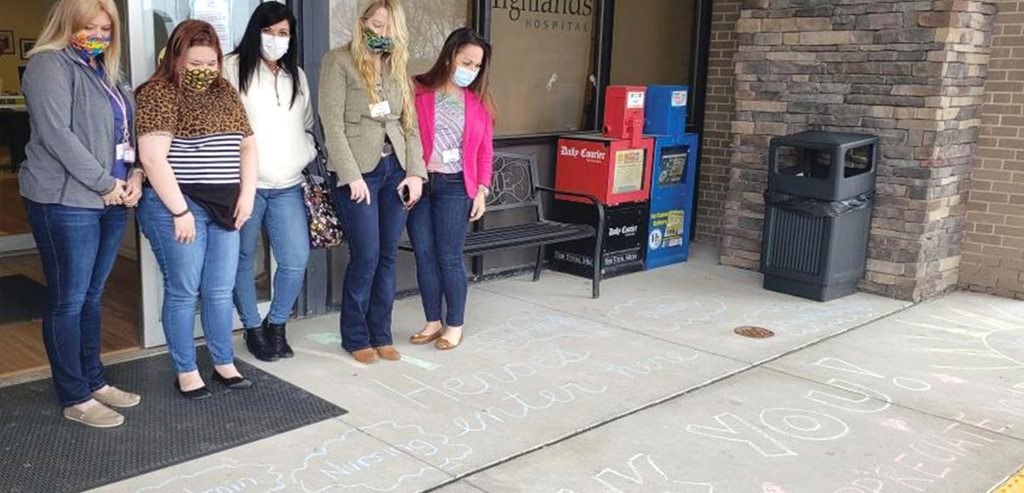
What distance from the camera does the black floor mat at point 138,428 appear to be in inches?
122

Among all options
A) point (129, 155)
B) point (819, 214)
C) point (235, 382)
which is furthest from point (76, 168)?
point (819, 214)

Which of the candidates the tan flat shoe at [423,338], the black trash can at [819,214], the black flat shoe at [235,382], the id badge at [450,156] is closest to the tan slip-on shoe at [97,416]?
the black flat shoe at [235,382]

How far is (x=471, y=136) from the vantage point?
14.1 ft

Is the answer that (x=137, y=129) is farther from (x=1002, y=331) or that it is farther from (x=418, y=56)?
(x=1002, y=331)

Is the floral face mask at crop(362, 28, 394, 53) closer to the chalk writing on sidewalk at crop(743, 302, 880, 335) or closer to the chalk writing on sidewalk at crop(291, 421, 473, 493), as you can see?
the chalk writing on sidewalk at crop(291, 421, 473, 493)

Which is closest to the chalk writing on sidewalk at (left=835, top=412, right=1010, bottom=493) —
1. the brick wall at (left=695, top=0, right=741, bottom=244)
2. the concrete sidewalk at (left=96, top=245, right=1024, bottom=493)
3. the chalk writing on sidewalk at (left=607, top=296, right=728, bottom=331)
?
the concrete sidewalk at (left=96, top=245, right=1024, bottom=493)

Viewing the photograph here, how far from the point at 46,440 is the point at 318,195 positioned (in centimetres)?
149

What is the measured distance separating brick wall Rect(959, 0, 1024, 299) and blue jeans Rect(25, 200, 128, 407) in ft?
17.5

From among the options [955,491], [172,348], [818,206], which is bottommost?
[955,491]

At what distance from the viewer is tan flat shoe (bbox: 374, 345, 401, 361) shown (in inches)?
171

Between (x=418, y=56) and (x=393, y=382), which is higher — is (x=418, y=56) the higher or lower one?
the higher one

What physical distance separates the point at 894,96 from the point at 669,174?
1.59 metres

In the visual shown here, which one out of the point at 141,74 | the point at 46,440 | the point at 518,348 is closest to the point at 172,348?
the point at 46,440

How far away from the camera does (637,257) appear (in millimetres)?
6480
